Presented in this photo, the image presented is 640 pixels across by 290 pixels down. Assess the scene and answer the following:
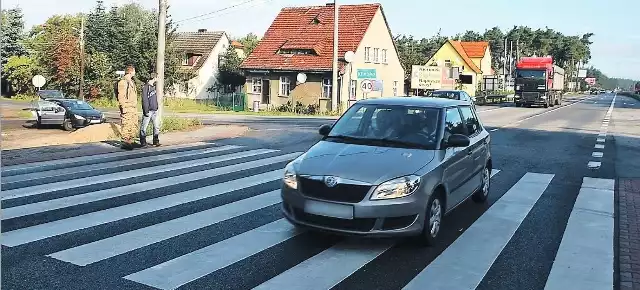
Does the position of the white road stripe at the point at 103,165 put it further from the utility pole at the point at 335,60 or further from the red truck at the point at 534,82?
the red truck at the point at 534,82

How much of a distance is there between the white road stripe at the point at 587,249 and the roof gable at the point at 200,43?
53861 mm

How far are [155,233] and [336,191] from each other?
207 cm

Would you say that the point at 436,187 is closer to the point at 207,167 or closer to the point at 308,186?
the point at 308,186

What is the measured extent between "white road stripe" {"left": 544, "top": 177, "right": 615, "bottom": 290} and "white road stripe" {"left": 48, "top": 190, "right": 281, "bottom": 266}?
3.68 metres

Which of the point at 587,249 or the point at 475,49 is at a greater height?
the point at 475,49

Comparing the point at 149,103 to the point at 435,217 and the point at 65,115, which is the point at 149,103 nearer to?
the point at 435,217

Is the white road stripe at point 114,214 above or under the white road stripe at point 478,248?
above

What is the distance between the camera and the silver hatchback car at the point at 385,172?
5.57m

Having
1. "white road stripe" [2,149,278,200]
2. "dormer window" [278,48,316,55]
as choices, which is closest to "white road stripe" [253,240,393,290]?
"white road stripe" [2,149,278,200]

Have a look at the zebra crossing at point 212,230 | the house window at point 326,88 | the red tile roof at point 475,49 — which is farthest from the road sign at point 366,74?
the red tile roof at point 475,49

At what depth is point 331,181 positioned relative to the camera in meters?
5.60

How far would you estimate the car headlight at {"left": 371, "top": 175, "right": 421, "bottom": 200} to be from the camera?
554cm

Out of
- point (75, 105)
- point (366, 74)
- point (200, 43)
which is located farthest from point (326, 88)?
point (200, 43)

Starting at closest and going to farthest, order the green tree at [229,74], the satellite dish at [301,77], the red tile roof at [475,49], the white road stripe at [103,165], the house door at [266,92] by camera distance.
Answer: the white road stripe at [103,165] → the satellite dish at [301,77] → the house door at [266,92] → the green tree at [229,74] → the red tile roof at [475,49]
